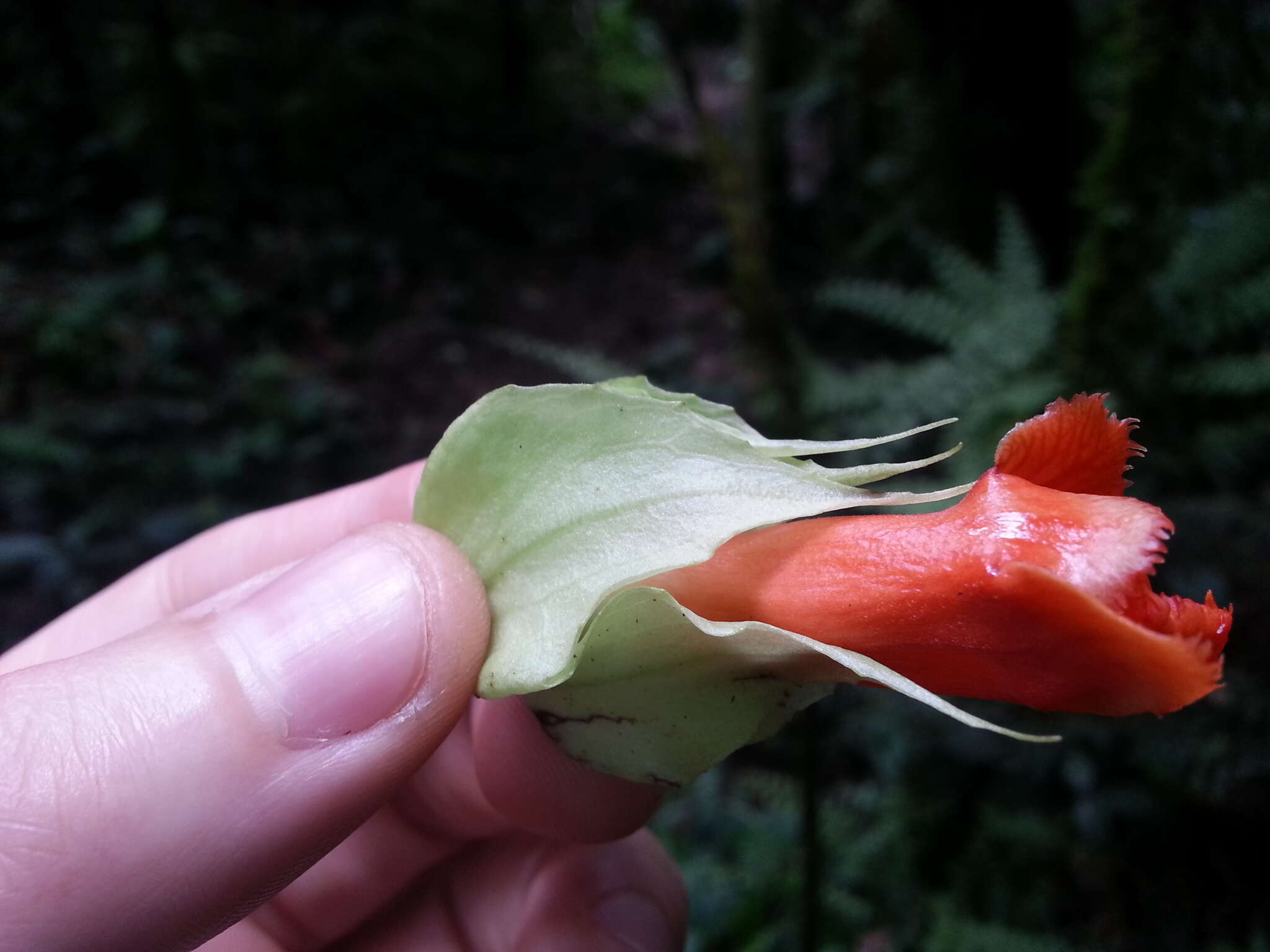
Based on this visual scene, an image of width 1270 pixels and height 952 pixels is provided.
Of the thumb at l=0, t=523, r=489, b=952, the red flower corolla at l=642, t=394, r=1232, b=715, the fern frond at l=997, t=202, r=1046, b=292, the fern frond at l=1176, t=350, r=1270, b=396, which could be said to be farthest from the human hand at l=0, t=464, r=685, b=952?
the fern frond at l=997, t=202, r=1046, b=292

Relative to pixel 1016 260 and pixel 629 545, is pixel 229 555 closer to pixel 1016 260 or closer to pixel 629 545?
pixel 629 545

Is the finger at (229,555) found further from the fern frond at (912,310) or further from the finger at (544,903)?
the fern frond at (912,310)

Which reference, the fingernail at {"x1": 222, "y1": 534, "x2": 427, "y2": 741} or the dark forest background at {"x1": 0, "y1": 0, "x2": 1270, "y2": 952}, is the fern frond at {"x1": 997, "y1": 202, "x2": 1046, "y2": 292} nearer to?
the dark forest background at {"x1": 0, "y1": 0, "x2": 1270, "y2": 952}

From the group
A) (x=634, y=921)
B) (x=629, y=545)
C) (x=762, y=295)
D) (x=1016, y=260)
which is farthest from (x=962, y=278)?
(x=629, y=545)

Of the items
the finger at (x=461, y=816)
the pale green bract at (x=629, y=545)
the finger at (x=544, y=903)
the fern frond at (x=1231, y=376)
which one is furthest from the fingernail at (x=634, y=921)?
the fern frond at (x=1231, y=376)

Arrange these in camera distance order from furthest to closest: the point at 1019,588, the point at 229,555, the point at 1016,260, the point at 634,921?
the point at 1016,260
the point at 229,555
the point at 634,921
the point at 1019,588

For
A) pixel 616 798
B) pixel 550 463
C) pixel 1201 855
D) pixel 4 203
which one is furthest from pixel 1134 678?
pixel 4 203

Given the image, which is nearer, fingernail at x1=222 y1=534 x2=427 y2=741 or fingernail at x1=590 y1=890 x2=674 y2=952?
fingernail at x1=222 y1=534 x2=427 y2=741
